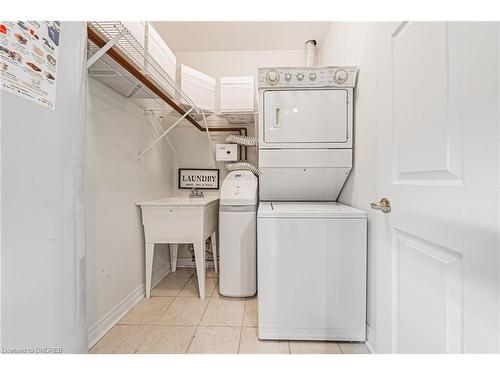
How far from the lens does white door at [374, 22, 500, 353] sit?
23.3 inches

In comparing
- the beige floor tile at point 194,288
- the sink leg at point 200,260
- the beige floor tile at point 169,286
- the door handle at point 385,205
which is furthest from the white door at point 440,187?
the beige floor tile at point 169,286

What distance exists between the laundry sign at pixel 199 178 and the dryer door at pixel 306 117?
1.21 metres

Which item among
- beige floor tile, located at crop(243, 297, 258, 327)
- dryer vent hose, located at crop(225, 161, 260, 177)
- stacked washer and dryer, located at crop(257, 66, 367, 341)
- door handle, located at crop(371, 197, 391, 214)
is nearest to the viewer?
door handle, located at crop(371, 197, 391, 214)

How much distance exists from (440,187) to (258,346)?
1.33 meters

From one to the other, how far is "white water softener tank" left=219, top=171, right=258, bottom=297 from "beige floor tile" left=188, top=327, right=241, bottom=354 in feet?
1.40

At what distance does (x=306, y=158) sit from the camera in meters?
1.79

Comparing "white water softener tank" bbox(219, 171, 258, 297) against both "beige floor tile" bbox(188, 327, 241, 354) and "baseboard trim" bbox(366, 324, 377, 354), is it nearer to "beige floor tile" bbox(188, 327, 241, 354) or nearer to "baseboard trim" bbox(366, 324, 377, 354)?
"beige floor tile" bbox(188, 327, 241, 354)

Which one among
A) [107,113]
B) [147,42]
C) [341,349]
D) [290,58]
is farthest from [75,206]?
[290,58]

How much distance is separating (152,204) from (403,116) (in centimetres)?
185

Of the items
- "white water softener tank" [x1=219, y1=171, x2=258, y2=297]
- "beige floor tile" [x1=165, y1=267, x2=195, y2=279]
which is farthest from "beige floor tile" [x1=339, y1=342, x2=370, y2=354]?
"beige floor tile" [x1=165, y1=267, x2=195, y2=279]

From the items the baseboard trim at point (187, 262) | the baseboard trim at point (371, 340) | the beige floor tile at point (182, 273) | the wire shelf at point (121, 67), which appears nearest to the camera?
the wire shelf at point (121, 67)

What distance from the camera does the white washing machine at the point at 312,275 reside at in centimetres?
144

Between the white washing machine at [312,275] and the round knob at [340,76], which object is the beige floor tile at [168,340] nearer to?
the white washing machine at [312,275]
